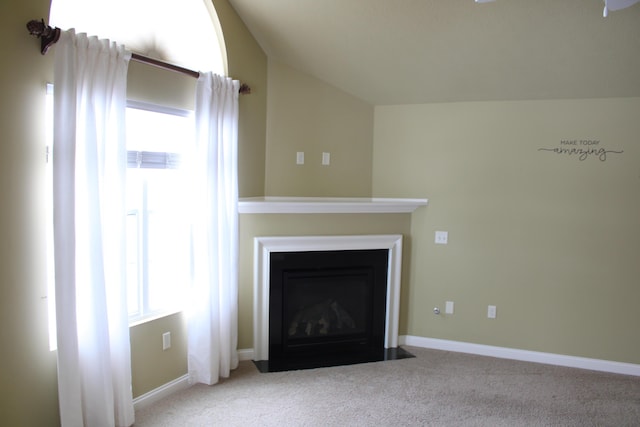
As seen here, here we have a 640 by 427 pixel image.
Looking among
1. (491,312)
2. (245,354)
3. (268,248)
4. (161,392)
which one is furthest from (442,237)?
(161,392)

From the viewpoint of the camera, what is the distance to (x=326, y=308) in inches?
144

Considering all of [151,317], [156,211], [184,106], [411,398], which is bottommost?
[411,398]

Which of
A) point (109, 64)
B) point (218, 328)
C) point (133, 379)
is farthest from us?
point (218, 328)

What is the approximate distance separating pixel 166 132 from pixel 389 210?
183 centimetres

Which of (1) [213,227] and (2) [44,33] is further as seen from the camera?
(1) [213,227]

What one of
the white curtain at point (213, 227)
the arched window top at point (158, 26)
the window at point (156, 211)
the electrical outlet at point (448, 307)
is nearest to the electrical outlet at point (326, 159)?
the white curtain at point (213, 227)

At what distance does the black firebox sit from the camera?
3.42 metres

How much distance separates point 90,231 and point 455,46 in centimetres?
253

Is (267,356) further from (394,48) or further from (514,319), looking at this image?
(394,48)

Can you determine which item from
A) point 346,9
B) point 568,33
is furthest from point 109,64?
point 568,33

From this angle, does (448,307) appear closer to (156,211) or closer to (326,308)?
(326,308)

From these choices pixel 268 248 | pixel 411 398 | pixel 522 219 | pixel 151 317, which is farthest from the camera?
pixel 522 219

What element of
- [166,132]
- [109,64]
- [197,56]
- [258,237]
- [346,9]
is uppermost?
[346,9]

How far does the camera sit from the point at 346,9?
2844mm
